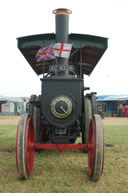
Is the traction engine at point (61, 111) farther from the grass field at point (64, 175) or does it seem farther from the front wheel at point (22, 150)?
the grass field at point (64, 175)

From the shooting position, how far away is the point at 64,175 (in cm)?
319

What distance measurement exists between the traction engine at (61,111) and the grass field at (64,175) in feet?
0.49

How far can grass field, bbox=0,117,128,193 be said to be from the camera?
2.68 metres

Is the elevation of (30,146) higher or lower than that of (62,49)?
lower

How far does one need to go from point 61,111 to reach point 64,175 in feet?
2.82

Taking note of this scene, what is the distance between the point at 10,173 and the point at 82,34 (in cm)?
249

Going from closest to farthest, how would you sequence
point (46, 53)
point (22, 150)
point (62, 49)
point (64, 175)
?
point (22, 150)
point (64, 175)
point (62, 49)
point (46, 53)

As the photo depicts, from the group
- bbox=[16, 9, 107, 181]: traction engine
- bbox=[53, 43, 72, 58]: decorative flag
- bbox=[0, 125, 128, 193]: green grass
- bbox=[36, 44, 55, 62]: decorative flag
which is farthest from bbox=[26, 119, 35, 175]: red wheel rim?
bbox=[36, 44, 55, 62]: decorative flag

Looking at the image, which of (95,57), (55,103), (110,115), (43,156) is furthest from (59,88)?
(110,115)

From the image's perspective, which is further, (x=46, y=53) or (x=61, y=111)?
(x=46, y=53)

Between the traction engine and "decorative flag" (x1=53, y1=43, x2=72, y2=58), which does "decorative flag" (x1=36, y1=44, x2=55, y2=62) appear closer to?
the traction engine

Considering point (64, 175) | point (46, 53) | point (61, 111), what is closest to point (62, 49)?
point (46, 53)

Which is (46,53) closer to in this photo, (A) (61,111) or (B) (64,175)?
(A) (61,111)

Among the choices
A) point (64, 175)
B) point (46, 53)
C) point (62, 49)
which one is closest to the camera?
point (64, 175)
